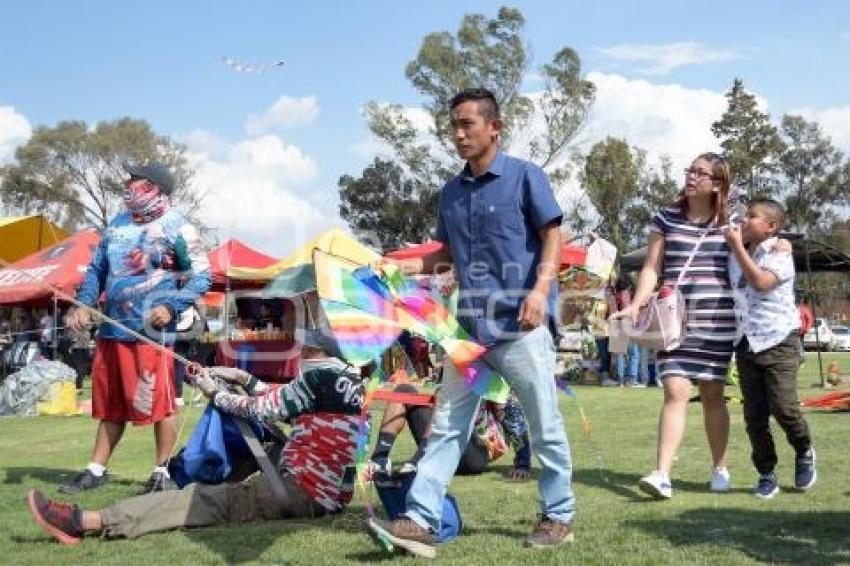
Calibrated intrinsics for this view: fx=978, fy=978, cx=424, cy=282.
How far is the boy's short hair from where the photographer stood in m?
5.71

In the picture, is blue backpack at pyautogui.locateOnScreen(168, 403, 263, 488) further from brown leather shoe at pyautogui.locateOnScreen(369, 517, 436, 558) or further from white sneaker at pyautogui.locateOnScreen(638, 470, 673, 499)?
white sneaker at pyautogui.locateOnScreen(638, 470, 673, 499)

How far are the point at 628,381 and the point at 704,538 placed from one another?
1306cm

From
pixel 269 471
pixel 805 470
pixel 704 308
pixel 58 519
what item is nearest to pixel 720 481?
pixel 805 470

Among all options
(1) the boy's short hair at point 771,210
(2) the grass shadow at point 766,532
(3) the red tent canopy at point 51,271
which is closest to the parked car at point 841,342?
(3) the red tent canopy at point 51,271

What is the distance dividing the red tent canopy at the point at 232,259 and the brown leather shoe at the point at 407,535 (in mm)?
16478

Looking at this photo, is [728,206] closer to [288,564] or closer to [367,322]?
[367,322]

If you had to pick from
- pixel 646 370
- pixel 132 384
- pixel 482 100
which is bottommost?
pixel 646 370

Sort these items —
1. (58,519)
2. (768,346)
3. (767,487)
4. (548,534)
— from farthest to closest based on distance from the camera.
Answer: (768,346), (767,487), (58,519), (548,534)

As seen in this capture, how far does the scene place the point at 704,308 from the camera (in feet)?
18.4

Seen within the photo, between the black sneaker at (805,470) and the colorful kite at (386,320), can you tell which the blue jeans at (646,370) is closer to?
the black sneaker at (805,470)

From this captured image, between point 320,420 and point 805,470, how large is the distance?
2.82 metres

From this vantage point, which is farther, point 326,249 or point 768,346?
point 326,249

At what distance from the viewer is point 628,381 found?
56.1 feet

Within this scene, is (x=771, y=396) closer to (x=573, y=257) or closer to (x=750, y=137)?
(x=573, y=257)
